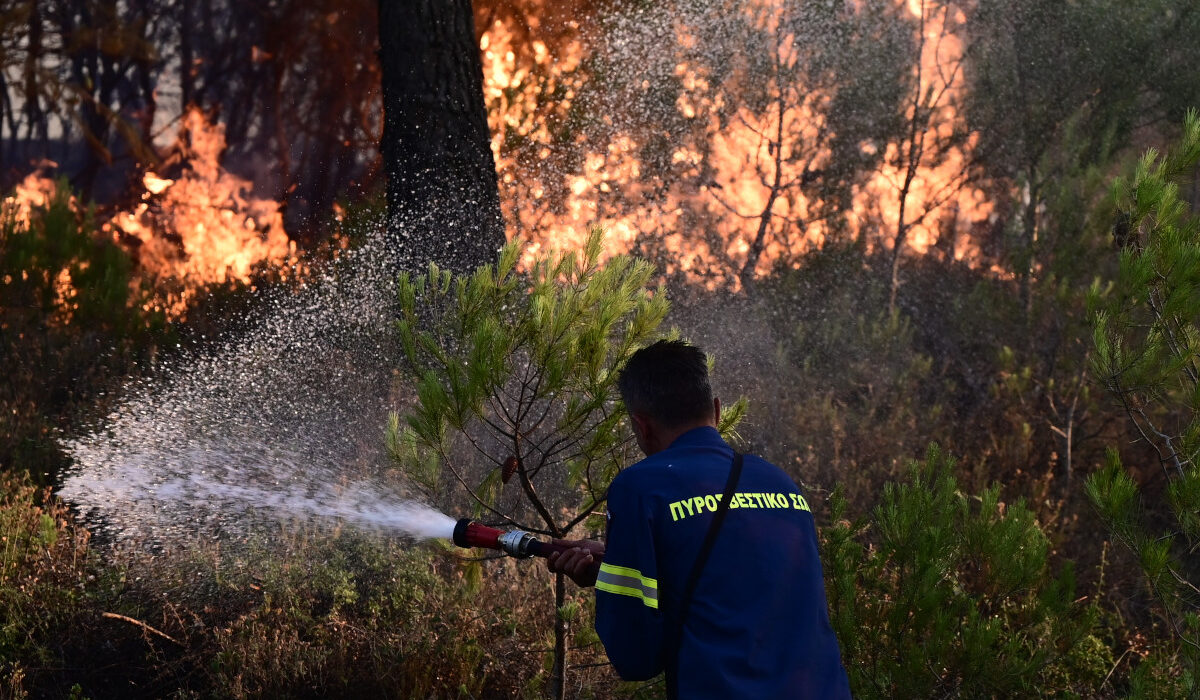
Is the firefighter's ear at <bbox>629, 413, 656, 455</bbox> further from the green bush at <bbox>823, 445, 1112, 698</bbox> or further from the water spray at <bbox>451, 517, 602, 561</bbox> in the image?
the green bush at <bbox>823, 445, 1112, 698</bbox>

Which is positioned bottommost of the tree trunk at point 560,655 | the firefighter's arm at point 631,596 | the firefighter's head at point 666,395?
the tree trunk at point 560,655

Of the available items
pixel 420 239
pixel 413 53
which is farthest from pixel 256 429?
pixel 413 53

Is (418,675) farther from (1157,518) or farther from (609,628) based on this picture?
(1157,518)

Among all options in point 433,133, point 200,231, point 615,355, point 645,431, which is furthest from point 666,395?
point 200,231

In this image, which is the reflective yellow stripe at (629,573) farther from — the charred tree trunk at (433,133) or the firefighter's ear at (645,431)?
the charred tree trunk at (433,133)

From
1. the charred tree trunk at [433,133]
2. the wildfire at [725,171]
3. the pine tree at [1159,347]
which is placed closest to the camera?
the pine tree at [1159,347]

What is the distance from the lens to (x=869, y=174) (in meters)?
9.65

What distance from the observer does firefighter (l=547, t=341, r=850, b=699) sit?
2.05 meters

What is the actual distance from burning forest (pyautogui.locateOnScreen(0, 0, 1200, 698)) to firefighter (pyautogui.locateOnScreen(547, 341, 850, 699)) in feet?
0.12

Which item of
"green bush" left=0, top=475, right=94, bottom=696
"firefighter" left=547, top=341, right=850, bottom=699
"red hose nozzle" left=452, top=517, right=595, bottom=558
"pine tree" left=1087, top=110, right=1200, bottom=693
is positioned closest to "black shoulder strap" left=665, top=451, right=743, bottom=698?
"firefighter" left=547, top=341, right=850, bottom=699

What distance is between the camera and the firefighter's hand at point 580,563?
2418 millimetres

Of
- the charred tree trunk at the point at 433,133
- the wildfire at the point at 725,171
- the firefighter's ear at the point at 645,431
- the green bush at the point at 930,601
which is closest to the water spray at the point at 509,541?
the firefighter's ear at the point at 645,431

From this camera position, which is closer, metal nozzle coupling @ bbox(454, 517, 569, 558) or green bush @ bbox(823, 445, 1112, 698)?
metal nozzle coupling @ bbox(454, 517, 569, 558)

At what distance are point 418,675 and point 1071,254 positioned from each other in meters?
5.19
